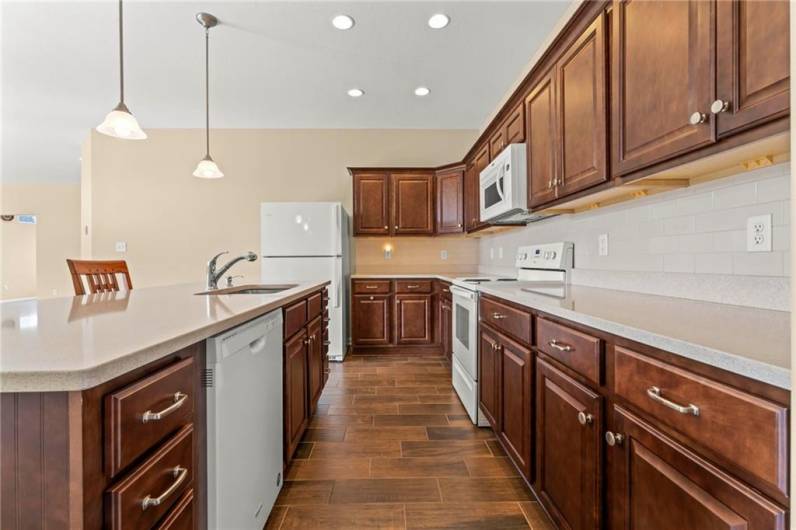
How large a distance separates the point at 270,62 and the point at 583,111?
2.61 metres

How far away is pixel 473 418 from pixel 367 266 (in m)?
2.66

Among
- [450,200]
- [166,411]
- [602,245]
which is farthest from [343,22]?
[166,411]

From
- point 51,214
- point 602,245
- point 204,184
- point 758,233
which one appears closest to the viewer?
point 758,233

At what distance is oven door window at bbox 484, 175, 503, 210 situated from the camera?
8.41 ft

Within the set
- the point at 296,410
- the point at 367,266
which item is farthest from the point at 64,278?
the point at 296,410

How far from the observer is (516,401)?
5.47 feet

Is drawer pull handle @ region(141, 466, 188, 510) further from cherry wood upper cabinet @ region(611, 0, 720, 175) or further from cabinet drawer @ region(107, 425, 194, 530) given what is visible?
cherry wood upper cabinet @ region(611, 0, 720, 175)

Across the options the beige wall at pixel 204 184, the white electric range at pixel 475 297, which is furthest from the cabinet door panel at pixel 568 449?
the beige wall at pixel 204 184

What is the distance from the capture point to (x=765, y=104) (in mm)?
877

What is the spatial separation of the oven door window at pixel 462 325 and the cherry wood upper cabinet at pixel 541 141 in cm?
89

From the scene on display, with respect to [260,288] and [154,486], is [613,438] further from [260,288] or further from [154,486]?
[260,288]

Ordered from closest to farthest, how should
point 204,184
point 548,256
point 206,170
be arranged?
1. point 548,256
2. point 206,170
3. point 204,184

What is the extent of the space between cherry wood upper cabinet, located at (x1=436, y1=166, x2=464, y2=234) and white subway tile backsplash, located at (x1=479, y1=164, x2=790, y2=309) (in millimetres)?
2013

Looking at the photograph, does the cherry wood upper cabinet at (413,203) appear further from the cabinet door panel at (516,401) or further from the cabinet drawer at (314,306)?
the cabinet door panel at (516,401)
